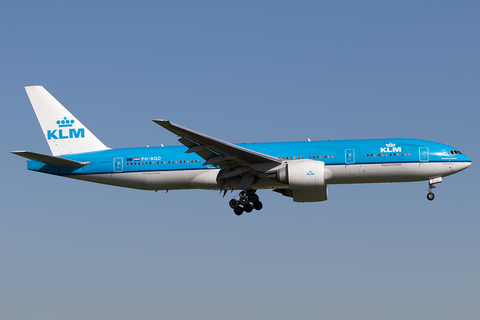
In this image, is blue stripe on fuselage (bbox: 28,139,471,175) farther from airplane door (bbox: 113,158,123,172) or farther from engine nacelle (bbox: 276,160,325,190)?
engine nacelle (bbox: 276,160,325,190)

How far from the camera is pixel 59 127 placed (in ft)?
132

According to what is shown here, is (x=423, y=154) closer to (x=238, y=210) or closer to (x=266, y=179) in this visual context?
(x=266, y=179)

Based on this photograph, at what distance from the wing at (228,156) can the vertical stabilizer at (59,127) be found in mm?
8394

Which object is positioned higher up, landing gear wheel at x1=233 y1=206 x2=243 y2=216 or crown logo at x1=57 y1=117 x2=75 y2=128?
crown logo at x1=57 y1=117 x2=75 y2=128

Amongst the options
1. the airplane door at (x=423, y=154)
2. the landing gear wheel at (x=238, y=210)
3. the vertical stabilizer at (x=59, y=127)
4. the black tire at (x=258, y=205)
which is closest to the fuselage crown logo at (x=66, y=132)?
the vertical stabilizer at (x=59, y=127)

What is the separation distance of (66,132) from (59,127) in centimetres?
66

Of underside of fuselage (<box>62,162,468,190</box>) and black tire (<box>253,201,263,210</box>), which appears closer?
underside of fuselage (<box>62,162,468,190</box>)

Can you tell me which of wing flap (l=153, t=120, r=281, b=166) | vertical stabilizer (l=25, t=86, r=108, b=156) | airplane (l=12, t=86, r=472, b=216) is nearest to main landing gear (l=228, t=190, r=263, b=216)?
airplane (l=12, t=86, r=472, b=216)

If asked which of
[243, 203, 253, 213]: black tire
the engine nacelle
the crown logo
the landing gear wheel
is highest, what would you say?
the crown logo

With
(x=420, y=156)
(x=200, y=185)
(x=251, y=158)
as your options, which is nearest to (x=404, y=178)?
(x=420, y=156)

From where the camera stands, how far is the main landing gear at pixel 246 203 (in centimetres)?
3662

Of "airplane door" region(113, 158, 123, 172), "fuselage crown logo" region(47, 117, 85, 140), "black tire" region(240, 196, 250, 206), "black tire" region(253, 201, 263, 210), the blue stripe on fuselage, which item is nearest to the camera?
the blue stripe on fuselage

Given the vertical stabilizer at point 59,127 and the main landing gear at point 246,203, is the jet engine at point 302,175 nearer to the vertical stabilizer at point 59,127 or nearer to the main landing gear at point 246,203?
the main landing gear at point 246,203

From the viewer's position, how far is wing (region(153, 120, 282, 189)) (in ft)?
106
